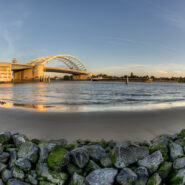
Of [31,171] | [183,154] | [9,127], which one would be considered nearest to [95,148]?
[31,171]

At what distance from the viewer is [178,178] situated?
7.72ft

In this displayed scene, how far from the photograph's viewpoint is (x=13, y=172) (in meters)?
2.47

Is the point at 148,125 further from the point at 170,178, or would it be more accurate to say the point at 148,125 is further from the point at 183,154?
the point at 170,178

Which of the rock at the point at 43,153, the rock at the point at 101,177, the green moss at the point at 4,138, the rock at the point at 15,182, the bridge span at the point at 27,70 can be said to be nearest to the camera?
the rock at the point at 101,177

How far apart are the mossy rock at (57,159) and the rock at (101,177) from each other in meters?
0.42

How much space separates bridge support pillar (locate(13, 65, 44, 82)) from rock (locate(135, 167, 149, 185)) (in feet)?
312

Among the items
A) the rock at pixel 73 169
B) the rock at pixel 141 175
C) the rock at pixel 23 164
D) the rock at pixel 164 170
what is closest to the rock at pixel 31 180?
the rock at pixel 23 164

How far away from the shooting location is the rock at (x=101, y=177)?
221 cm

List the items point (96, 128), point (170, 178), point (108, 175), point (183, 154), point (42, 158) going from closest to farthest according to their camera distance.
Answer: point (108, 175) < point (170, 178) < point (42, 158) < point (183, 154) < point (96, 128)

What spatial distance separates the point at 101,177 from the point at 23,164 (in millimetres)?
1206

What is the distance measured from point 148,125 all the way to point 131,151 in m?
2.90

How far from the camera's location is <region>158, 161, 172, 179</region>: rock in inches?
95.3

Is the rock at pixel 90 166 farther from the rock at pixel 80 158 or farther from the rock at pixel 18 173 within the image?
the rock at pixel 18 173

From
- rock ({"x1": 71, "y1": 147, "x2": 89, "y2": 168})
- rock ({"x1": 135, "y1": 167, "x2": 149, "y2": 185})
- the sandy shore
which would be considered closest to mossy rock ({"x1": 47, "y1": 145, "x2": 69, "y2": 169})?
rock ({"x1": 71, "y1": 147, "x2": 89, "y2": 168})
